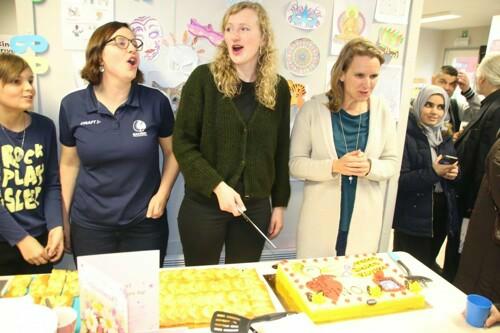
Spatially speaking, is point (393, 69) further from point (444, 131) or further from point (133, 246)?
point (133, 246)

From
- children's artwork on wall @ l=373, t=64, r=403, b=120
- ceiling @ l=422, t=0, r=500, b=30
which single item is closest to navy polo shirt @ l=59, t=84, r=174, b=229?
children's artwork on wall @ l=373, t=64, r=403, b=120

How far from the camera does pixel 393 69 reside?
91.4 inches

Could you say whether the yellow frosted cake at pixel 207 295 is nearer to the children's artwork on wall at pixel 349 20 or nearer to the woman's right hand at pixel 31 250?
the woman's right hand at pixel 31 250

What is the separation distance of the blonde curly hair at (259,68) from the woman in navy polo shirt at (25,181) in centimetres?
76

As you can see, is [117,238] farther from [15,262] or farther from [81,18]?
[81,18]

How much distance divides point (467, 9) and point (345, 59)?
6.57 meters

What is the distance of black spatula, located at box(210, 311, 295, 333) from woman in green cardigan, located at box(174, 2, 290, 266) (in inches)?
19.0

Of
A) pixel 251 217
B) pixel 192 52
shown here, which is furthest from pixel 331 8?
pixel 251 217

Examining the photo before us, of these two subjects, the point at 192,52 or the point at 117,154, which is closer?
the point at 117,154

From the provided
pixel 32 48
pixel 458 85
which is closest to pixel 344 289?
pixel 32 48

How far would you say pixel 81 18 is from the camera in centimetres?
180

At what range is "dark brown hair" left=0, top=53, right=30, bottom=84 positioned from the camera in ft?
4.83

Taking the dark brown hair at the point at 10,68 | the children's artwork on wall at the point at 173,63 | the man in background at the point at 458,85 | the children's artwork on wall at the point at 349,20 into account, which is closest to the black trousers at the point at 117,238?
the dark brown hair at the point at 10,68

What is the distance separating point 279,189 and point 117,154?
2.30 ft
